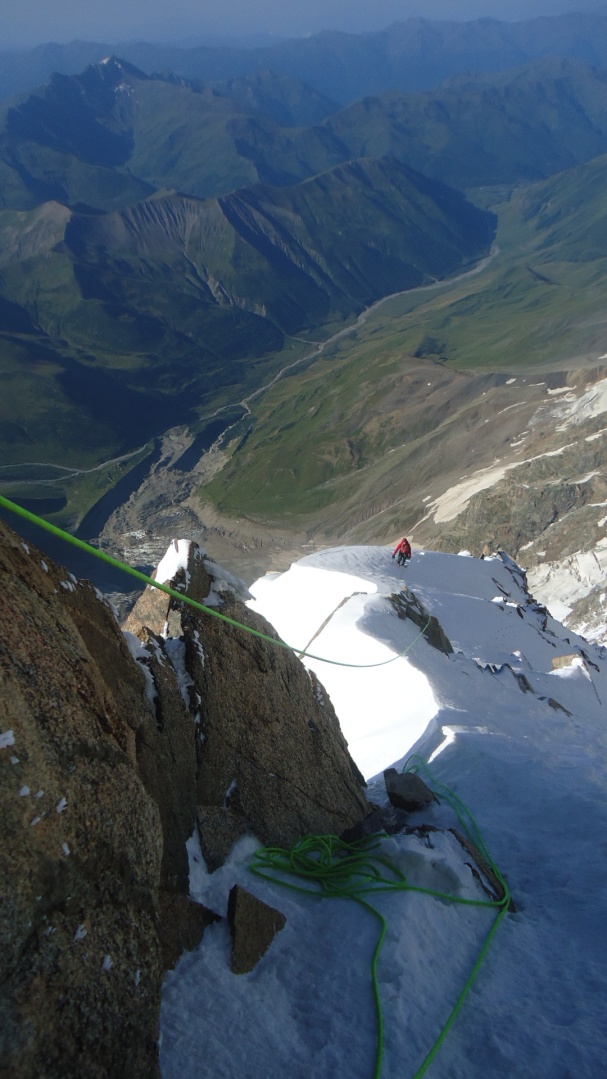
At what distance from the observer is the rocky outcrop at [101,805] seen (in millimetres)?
4191

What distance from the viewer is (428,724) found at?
13789mm

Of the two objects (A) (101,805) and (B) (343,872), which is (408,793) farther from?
(A) (101,805)

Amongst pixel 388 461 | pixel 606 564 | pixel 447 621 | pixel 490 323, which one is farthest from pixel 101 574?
pixel 490 323

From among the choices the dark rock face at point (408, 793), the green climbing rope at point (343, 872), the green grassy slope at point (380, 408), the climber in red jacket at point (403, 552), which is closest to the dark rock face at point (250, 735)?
the green climbing rope at point (343, 872)

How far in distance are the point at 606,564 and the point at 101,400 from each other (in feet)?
431

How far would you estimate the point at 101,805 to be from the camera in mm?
4918

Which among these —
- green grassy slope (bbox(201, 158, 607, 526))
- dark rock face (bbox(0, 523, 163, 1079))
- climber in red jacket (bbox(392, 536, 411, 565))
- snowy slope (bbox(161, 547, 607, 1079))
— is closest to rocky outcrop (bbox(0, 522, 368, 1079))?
dark rock face (bbox(0, 523, 163, 1079))

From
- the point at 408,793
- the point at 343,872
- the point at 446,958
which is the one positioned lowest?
the point at 408,793

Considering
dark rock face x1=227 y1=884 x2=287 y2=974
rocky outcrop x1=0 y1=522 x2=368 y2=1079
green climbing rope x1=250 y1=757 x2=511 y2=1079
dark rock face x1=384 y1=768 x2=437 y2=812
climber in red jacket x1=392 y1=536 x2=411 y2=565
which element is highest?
rocky outcrop x1=0 y1=522 x2=368 y2=1079

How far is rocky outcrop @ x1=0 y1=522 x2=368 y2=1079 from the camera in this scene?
419 centimetres

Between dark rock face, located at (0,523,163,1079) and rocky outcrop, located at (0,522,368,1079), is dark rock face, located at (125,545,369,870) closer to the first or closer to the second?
rocky outcrop, located at (0,522,368,1079)

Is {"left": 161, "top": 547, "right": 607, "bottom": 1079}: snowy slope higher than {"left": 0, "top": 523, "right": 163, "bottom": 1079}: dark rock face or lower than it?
lower

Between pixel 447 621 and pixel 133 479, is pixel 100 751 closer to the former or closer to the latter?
pixel 447 621

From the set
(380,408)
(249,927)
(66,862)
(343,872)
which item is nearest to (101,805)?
(66,862)
